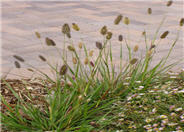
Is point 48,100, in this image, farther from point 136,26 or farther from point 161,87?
point 136,26

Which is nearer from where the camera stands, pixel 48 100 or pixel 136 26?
pixel 48 100

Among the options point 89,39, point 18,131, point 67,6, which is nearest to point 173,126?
point 18,131

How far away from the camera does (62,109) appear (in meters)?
2.70

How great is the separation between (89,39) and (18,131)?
10.3 ft

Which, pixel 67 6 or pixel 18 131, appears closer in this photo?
pixel 18 131

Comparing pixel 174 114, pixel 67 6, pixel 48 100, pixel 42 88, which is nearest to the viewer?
pixel 174 114

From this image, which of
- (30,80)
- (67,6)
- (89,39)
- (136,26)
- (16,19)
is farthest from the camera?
(67,6)

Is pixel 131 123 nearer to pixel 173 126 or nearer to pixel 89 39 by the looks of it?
pixel 173 126

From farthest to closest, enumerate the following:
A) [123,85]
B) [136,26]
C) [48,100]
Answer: [136,26] → [123,85] → [48,100]

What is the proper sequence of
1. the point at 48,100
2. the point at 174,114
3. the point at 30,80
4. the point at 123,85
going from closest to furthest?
the point at 174,114 < the point at 48,100 < the point at 123,85 < the point at 30,80

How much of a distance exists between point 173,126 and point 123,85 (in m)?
0.70

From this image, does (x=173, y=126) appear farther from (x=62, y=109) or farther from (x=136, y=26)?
(x=136, y=26)

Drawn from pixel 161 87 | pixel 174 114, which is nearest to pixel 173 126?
pixel 174 114

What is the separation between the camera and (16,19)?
7.12m
